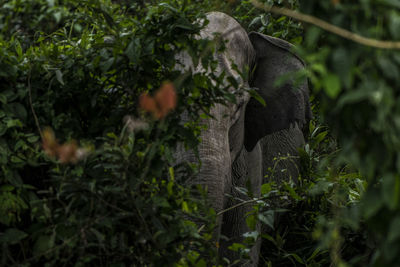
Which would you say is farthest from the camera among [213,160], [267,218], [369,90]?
[213,160]

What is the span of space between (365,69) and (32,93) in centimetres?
136

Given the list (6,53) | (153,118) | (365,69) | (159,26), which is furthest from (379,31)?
(6,53)

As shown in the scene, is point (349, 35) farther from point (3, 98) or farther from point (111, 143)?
point (3, 98)

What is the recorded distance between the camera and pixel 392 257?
1.41 m

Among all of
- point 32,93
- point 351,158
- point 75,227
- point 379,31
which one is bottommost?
point 75,227

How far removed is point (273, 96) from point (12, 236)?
8.12ft

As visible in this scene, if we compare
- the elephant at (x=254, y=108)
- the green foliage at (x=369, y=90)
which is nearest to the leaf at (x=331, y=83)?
the green foliage at (x=369, y=90)

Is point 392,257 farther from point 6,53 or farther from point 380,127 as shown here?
point 6,53

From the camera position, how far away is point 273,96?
4145 millimetres

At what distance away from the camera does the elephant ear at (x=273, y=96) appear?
409 cm

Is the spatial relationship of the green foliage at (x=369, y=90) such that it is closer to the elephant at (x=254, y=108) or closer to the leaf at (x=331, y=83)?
the leaf at (x=331, y=83)

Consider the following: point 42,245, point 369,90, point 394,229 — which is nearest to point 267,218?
point 42,245

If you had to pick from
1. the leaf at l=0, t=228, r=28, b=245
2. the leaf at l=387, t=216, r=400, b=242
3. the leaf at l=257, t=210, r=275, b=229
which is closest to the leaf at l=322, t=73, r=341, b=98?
the leaf at l=387, t=216, r=400, b=242

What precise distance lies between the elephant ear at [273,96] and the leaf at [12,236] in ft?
7.50
